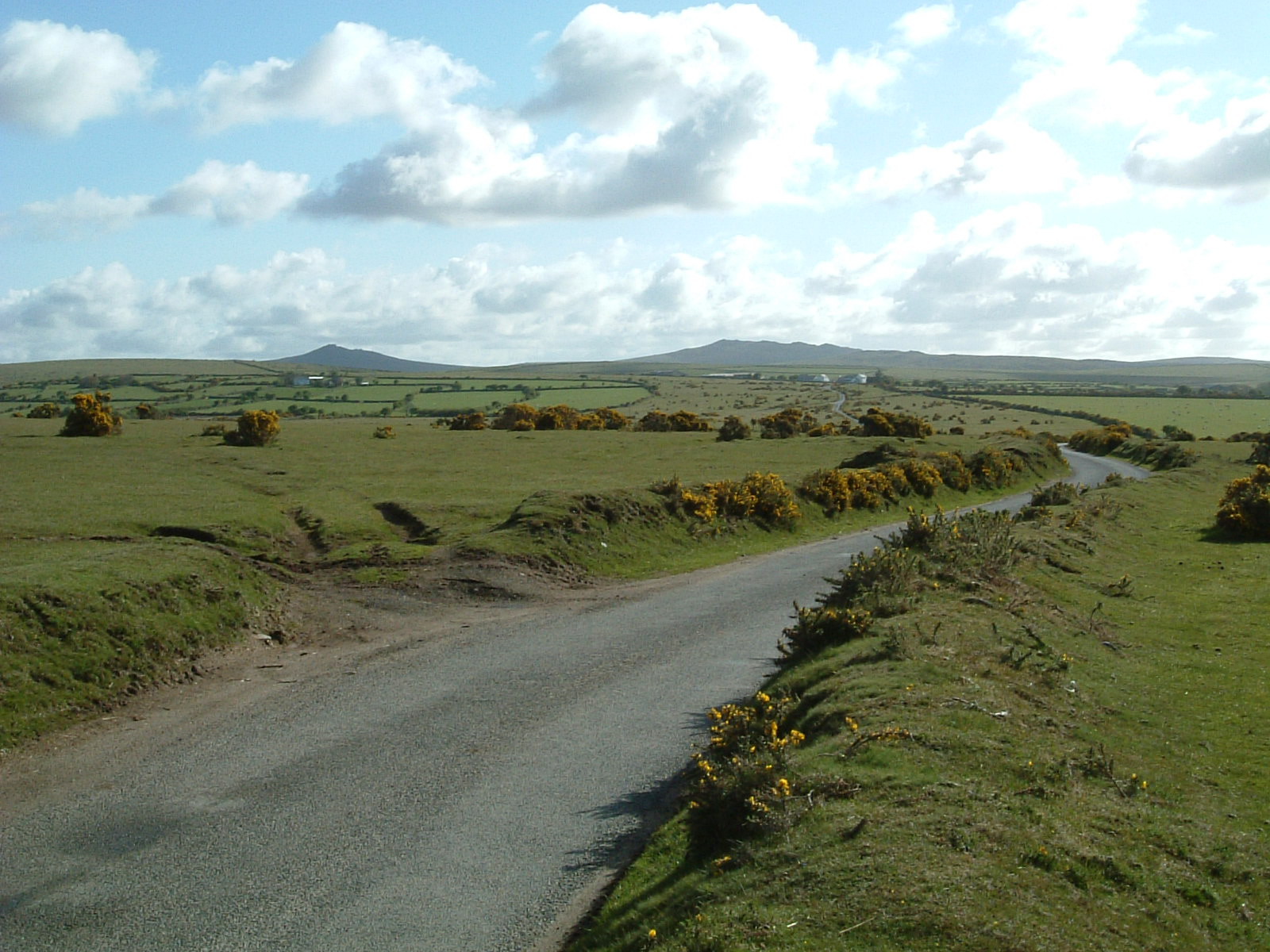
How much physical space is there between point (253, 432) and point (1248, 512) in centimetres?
3909

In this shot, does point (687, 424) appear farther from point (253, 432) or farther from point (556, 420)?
point (253, 432)

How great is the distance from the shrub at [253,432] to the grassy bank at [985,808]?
3718cm

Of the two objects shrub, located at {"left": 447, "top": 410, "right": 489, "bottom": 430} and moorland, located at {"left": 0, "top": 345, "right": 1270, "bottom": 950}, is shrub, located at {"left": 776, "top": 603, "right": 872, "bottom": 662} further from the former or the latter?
shrub, located at {"left": 447, "top": 410, "right": 489, "bottom": 430}

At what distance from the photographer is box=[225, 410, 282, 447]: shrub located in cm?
4516

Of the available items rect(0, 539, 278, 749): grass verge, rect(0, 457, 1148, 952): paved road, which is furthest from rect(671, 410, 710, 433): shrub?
rect(0, 457, 1148, 952): paved road

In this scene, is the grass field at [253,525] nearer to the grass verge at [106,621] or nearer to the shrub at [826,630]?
the grass verge at [106,621]

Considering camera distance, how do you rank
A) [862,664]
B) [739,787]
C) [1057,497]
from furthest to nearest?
1. [1057,497]
2. [862,664]
3. [739,787]

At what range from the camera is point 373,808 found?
9484 millimetres

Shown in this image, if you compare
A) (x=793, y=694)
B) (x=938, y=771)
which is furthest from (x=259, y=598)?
(x=938, y=771)

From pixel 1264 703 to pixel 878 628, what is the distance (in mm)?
4458

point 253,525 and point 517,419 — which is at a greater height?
point 517,419

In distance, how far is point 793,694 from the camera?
11.4m

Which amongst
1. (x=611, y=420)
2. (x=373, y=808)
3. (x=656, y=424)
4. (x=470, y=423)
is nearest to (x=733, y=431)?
(x=656, y=424)

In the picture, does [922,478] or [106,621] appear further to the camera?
[922,478]
